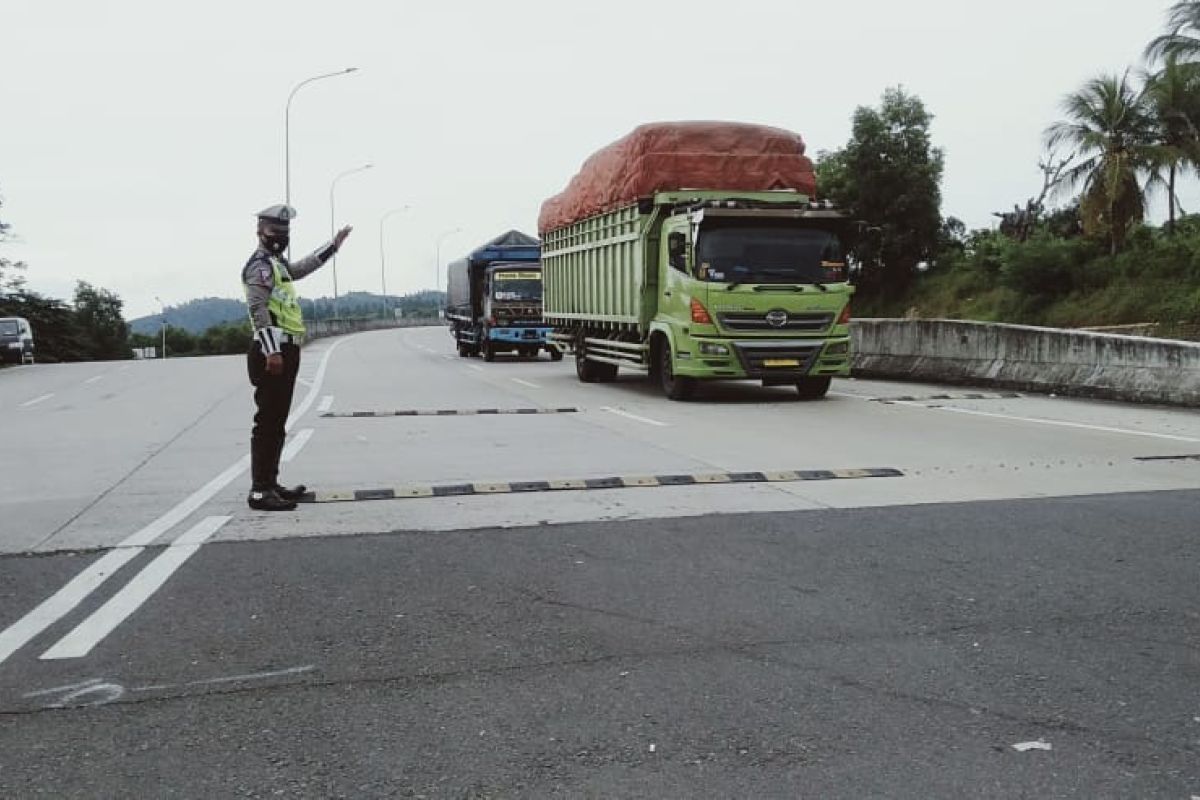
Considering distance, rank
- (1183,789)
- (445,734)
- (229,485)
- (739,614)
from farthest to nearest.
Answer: (229,485), (739,614), (445,734), (1183,789)

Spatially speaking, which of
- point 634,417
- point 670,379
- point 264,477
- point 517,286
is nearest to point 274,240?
point 264,477

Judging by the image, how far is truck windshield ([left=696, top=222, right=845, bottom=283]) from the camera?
598 inches

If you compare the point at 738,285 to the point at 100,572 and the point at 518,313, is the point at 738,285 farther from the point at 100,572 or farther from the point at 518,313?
the point at 518,313

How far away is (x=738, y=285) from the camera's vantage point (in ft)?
50.0

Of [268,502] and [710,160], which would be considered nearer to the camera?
[268,502]

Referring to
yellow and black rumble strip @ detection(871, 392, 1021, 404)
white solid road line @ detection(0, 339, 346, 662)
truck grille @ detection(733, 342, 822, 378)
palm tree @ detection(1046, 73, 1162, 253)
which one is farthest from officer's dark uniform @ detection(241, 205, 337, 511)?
palm tree @ detection(1046, 73, 1162, 253)

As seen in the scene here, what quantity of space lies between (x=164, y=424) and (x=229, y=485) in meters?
6.04

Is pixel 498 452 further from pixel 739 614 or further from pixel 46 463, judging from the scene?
pixel 739 614

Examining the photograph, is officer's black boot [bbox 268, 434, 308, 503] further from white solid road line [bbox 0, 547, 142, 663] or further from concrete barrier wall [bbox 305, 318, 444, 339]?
concrete barrier wall [bbox 305, 318, 444, 339]

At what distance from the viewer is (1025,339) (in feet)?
55.5

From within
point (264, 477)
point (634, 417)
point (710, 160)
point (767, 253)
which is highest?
point (710, 160)

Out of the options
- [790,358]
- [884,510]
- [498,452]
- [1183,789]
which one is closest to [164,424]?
[498,452]

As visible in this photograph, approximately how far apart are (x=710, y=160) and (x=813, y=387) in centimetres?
352

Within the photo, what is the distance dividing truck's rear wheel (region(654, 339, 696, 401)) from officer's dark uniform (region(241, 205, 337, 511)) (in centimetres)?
869
